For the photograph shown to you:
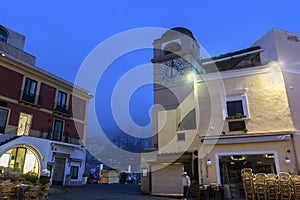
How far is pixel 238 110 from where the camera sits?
1126 centimetres

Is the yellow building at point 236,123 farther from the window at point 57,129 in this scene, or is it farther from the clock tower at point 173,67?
the window at point 57,129

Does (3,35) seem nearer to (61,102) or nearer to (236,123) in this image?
(61,102)

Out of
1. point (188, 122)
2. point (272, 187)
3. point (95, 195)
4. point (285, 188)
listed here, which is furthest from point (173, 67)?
point (285, 188)

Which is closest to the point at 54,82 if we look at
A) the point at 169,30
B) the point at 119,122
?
the point at 119,122

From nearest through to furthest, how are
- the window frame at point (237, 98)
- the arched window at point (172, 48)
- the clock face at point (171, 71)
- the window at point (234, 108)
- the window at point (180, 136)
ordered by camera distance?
1. the window frame at point (237, 98)
2. the window at point (234, 108)
3. the window at point (180, 136)
4. the clock face at point (171, 71)
5. the arched window at point (172, 48)

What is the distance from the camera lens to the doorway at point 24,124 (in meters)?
17.8

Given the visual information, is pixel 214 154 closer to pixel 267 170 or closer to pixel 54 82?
pixel 267 170

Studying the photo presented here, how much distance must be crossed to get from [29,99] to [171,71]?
40.3ft

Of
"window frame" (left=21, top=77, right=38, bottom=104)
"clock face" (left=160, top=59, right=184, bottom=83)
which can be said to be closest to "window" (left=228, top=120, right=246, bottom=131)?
"clock face" (left=160, top=59, right=184, bottom=83)

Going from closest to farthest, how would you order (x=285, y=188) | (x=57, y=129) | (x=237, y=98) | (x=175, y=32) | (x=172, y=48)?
1. (x=285, y=188)
2. (x=237, y=98)
3. (x=172, y=48)
4. (x=175, y=32)
5. (x=57, y=129)

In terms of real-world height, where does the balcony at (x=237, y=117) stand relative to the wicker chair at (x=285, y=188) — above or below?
above

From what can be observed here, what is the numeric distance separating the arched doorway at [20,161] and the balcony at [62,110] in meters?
4.64

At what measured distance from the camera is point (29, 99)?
18.7m

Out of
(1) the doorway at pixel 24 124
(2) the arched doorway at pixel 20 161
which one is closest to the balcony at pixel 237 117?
(2) the arched doorway at pixel 20 161
